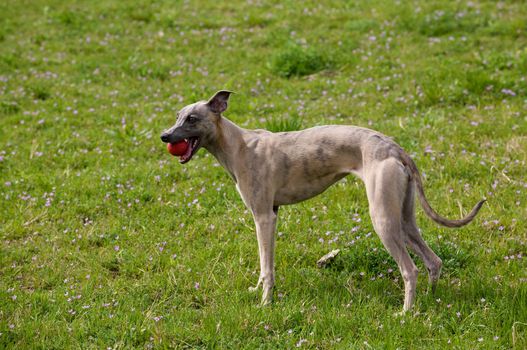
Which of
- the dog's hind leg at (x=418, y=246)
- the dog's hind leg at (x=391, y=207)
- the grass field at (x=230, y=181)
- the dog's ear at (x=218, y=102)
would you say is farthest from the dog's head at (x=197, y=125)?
the dog's hind leg at (x=418, y=246)

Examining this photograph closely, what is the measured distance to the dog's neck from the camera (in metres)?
5.67

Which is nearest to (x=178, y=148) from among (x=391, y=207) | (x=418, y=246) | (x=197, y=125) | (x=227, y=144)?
(x=197, y=125)

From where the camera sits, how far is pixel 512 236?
6.04 meters

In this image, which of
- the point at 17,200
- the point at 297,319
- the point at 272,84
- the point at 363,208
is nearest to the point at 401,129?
the point at 363,208

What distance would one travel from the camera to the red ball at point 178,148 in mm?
5523

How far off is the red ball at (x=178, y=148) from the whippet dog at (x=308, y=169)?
0.05 meters

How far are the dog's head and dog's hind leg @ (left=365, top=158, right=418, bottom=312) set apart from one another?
140 centimetres

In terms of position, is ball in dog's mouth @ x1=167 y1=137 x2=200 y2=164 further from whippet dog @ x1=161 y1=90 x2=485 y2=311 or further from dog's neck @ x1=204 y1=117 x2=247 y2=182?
dog's neck @ x1=204 y1=117 x2=247 y2=182

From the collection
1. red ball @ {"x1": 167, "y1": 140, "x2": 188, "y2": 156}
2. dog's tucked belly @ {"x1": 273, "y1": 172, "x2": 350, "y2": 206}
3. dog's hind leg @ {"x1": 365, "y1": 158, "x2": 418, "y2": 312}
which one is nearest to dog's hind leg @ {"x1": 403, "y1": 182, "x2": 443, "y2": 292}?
dog's hind leg @ {"x1": 365, "y1": 158, "x2": 418, "y2": 312}

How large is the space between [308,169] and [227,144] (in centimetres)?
74

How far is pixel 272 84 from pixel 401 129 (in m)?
2.55

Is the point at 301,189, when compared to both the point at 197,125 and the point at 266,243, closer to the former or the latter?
the point at 266,243

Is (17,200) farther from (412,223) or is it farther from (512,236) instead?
(512,236)

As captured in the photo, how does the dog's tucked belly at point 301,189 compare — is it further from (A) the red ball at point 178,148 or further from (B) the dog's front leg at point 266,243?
(A) the red ball at point 178,148
